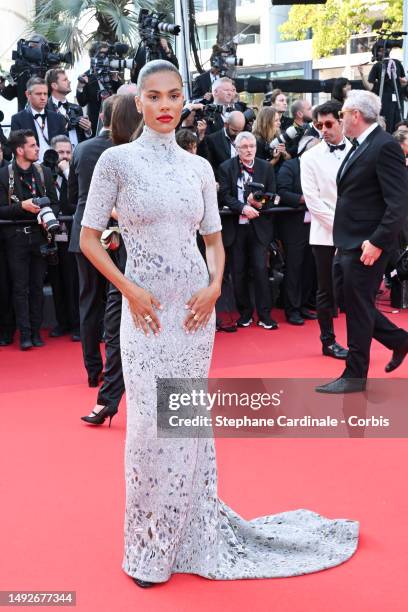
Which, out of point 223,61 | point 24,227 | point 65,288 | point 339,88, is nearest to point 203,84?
point 223,61

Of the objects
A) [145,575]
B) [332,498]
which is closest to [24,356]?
[332,498]

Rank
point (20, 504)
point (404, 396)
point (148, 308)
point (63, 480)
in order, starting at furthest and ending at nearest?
point (404, 396) → point (63, 480) → point (20, 504) → point (148, 308)

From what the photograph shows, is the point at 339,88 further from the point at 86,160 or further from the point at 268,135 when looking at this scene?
the point at 86,160

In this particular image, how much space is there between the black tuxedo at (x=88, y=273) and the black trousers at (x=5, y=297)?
1512 millimetres

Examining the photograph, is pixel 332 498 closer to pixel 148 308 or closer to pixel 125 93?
pixel 148 308

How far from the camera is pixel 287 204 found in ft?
25.5

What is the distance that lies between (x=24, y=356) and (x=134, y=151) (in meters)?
4.13

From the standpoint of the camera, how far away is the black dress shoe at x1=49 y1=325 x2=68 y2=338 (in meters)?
7.40

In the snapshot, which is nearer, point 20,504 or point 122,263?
point 20,504

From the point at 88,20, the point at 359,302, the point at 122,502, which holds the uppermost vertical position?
the point at 88,20

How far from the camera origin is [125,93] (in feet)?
14.8

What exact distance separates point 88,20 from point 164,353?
57.0ft

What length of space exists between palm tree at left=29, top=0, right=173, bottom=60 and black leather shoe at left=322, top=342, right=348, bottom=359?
1336 centimetres

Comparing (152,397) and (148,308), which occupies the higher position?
(148,308)
